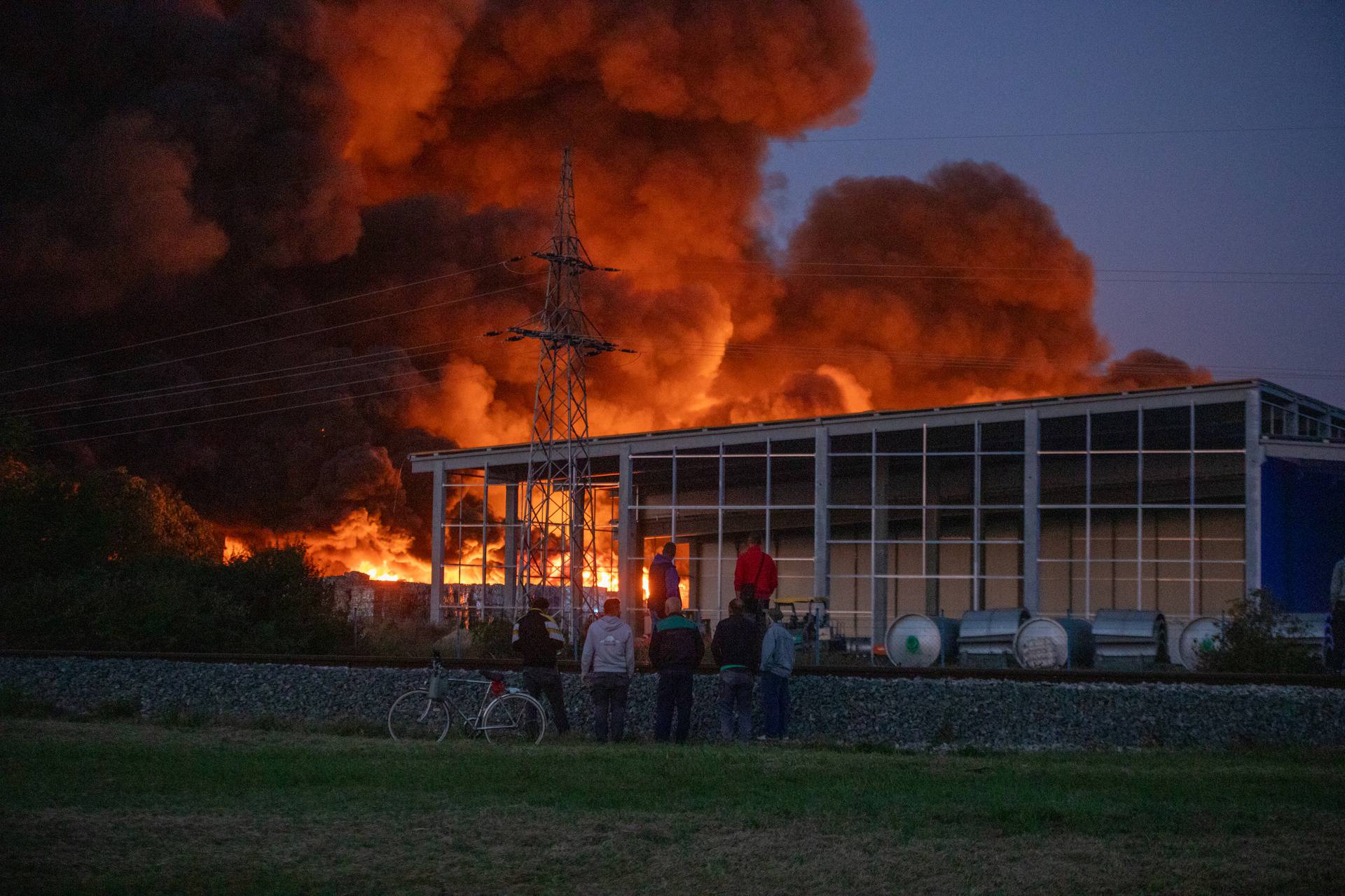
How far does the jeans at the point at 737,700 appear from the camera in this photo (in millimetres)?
15000

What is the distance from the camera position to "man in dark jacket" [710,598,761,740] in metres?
15.0

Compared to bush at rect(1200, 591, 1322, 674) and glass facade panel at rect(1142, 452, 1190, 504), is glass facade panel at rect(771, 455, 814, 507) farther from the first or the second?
bush at rect(1200, 591, 1322, 674)

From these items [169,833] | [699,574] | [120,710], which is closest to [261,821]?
[169,833]

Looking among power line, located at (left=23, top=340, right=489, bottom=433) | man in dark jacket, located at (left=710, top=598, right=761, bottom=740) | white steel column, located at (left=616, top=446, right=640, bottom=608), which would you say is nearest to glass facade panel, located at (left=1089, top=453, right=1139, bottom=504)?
white steel column, located at (left=616, top=446, right=640, bottom=608)

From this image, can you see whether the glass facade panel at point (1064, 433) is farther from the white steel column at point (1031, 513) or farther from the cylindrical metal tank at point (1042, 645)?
the cylindrical metal tank at point (1042, 645)

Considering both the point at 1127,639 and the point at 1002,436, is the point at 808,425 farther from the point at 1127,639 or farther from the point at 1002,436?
the point at 1127,639

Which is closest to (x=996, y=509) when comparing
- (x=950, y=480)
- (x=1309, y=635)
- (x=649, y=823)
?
(x=950, y=480)

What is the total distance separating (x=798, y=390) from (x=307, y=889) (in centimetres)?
5495

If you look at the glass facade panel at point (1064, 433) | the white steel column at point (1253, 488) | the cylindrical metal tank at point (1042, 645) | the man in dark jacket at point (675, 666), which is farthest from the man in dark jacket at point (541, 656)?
the glass facade panel at point (1064, 433)

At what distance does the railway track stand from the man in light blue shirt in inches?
95.7

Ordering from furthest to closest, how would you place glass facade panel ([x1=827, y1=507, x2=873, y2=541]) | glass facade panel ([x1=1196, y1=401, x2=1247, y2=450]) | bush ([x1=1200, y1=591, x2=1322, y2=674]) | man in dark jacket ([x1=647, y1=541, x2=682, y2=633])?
glass facade panel ([x1=827, y1=507, x2=873, y2=541])
glass facade panel ([x1=1196, y1=401, x2=1247, y2=450])
bush ([x1=1200, y1=591, x2=1322, y2=674])
man in dark jacket ([x1=647, y1=541, x2=682, y2=633])

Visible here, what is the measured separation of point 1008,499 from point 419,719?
2741 centimetres

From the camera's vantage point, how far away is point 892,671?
18.6 m

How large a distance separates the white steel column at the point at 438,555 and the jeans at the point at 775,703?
22.8m
